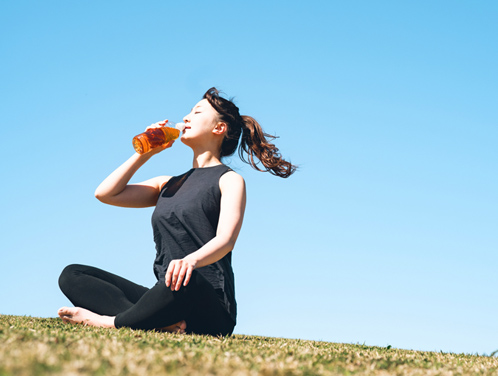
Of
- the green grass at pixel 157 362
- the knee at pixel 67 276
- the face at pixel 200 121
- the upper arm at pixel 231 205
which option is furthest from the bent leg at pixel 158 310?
the face at pixel 200 121

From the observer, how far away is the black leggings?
3.26m

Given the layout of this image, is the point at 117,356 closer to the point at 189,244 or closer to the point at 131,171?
the point at 189,244

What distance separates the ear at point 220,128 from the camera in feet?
14.0

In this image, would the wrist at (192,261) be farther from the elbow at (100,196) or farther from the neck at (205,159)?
the elbow at (100,196)

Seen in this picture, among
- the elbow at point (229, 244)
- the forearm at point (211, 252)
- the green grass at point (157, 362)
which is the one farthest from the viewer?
the elbow at point (229, 244)

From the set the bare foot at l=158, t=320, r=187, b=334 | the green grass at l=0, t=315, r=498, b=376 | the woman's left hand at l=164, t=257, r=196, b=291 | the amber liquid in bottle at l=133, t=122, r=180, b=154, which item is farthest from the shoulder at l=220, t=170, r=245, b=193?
the green grass at l=0, t=315, r=498, b=376

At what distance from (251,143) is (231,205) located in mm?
1001

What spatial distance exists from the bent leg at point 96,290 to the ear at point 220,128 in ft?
4.62

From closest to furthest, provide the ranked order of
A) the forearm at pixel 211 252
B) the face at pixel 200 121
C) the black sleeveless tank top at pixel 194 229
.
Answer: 1. the forearm at pixel 211 252
2. the black sleeveless tank top at pixel 194 229
3. the face at pixel 200 121

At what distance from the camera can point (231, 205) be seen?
3654 millimetres

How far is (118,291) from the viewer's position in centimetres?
384

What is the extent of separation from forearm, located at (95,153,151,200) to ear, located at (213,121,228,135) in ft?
1.98

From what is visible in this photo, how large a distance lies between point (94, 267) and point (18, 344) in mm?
2165

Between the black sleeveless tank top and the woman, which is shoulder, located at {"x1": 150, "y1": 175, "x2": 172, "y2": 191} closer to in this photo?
the woman
